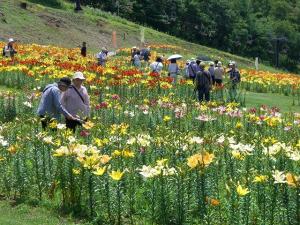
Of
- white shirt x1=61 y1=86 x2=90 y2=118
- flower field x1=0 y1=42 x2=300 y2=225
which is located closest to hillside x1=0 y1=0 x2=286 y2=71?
white shirt x1=61 y1=86 x2=90 y2=118

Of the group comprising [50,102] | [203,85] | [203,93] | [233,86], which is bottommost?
[233,86]

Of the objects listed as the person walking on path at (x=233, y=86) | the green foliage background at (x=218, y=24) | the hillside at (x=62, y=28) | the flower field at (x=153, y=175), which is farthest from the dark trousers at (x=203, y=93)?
the green foliage background at (x=218, y=24)

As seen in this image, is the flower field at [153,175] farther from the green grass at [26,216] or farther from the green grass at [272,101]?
the green grass at [272,101]

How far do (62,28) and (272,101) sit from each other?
94.4ft

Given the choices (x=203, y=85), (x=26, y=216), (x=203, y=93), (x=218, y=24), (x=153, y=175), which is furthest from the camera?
(x=218, y=24)

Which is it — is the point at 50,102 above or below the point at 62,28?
above

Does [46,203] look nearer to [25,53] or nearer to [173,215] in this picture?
[173,215]

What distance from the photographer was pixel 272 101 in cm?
2372

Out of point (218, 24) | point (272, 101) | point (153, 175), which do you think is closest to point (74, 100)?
point (153, 175)

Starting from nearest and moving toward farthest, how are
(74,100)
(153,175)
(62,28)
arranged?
(153,175)
(74,100)
(62,28)

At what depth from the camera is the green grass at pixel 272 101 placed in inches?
859

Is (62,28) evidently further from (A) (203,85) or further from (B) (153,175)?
(B) (153,175)

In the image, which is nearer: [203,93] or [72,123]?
[72,123]

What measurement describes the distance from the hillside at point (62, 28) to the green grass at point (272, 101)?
20288 millimetres
